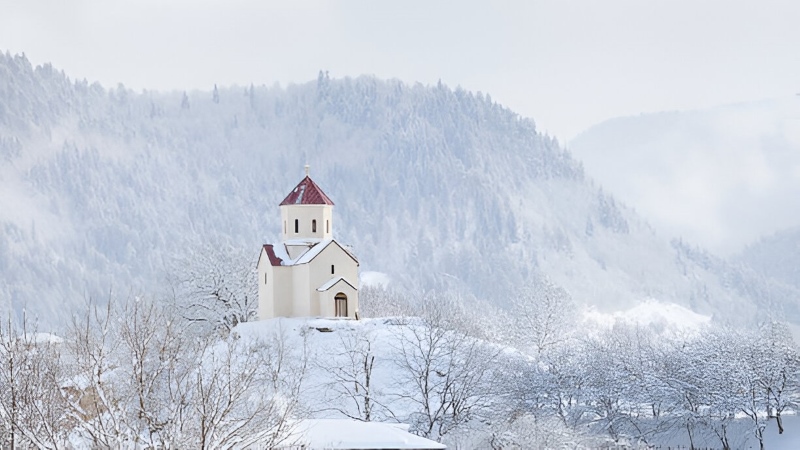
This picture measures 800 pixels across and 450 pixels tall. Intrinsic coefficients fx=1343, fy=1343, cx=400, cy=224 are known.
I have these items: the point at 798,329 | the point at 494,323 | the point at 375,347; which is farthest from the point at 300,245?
the point at 798,329

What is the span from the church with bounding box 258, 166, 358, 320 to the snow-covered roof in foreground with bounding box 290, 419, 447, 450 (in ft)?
106

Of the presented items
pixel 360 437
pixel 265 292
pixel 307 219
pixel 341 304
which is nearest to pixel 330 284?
pixel 341 304

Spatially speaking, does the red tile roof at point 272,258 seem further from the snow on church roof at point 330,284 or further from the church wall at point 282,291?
the snow on church roof at point 330,284

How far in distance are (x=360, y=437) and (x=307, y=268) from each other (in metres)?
35.0

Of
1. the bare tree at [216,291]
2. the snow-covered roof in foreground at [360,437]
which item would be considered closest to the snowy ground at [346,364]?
the bare tree at [216,291]

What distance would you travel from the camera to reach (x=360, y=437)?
40.8 metres

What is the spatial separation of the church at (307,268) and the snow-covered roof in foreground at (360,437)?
106 ft

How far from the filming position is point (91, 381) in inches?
835

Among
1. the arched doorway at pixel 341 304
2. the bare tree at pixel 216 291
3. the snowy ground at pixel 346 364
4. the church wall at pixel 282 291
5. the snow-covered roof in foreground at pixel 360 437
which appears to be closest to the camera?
the snow-covered roof in foreground at pixel 360 437

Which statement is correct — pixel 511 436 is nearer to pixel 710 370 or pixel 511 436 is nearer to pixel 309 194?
pixel 710 370

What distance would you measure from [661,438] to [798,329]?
12667cm

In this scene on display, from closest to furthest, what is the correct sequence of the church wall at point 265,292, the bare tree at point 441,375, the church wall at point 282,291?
the bare tree at point 441,375 → the church wall at point 282,291 → the church wall at point 265,292

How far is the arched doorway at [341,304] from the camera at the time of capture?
246ft

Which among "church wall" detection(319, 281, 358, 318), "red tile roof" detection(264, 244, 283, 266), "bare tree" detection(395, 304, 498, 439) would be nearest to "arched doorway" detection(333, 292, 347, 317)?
"church wall" detection(319, 281, 358, 318)
